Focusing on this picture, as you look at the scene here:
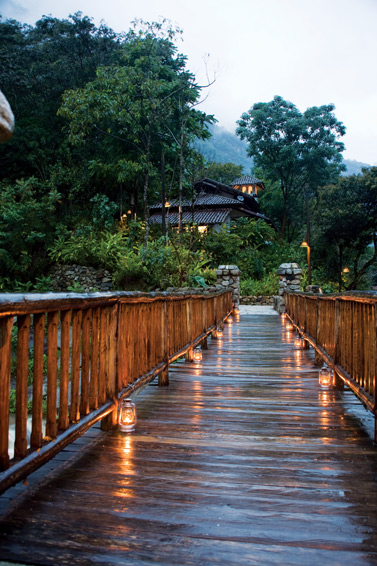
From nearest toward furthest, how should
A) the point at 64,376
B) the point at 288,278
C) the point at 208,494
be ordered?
the point at 208,494 < the point at 64,376 < the point at 288,278

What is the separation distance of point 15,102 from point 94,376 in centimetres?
2946

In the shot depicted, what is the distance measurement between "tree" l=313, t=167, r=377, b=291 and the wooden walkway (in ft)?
85.6

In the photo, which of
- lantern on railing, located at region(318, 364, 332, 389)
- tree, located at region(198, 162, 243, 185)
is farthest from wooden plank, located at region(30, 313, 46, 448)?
tree, located at region(198, 162, 243, 185)

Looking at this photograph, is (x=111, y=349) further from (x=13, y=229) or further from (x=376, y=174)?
(x=376, y=174)

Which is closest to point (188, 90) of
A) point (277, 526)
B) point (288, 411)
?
point (288, 411)

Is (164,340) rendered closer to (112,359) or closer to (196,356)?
(112,359)

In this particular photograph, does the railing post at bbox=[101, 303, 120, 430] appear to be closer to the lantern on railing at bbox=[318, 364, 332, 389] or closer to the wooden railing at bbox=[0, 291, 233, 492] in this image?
the wooden railing at bbox=[0, 291, 233, 492]

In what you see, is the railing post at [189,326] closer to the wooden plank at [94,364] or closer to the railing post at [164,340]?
the railing post at [164,340]

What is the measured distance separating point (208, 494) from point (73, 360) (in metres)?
1.12

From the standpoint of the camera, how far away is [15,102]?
27797 millimetres

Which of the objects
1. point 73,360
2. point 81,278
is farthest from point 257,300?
point 73,360

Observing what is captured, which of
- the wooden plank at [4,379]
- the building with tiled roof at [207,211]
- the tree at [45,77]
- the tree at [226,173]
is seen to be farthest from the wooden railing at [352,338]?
the tree at [226,173]

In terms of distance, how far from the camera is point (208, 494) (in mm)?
2418

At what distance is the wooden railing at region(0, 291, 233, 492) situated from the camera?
2033mm
